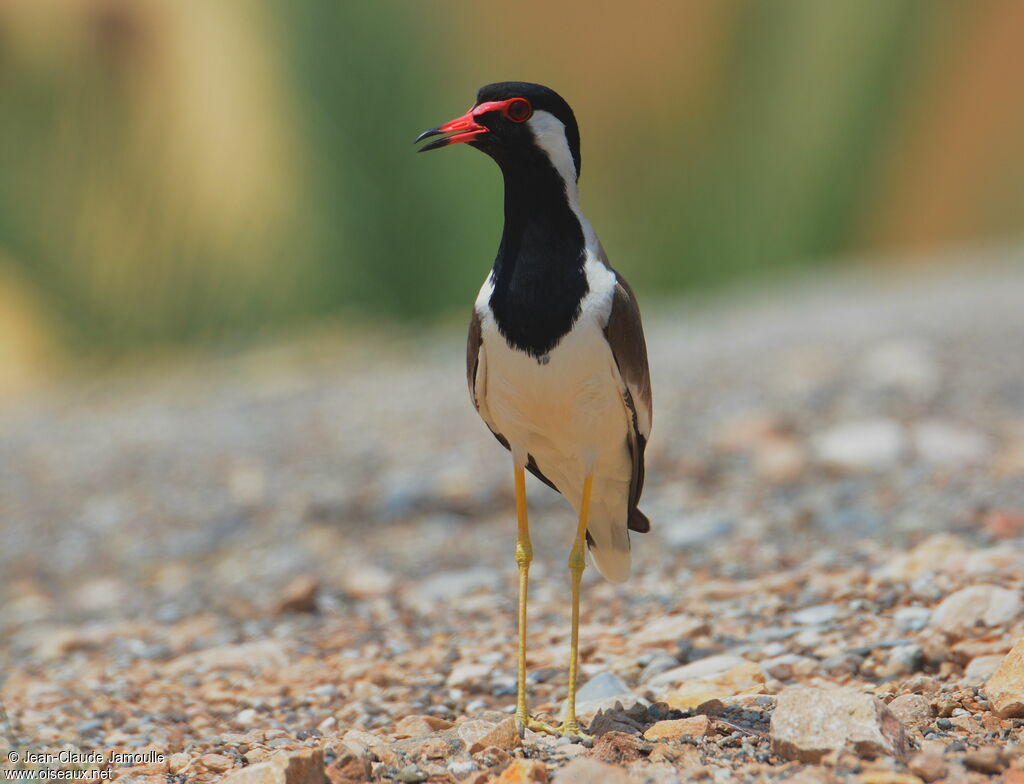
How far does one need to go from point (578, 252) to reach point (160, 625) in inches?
101

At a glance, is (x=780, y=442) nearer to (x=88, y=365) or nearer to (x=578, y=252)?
(x=578, y=252)

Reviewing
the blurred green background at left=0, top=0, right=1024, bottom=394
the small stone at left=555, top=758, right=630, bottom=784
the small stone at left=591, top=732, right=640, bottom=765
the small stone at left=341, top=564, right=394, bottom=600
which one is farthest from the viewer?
the blurred green background at left=0, top=0, right=1024, bottom=394

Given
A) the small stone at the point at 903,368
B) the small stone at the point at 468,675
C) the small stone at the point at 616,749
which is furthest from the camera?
the small stone at the point at 903,368

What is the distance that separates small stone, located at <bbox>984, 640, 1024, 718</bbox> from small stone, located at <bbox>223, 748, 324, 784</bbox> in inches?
61.1

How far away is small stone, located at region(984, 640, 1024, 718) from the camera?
9.30 feet

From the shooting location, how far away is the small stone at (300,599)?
15.1 ft

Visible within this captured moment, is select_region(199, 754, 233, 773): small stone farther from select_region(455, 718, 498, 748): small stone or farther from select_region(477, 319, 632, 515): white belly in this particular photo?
select_region(477, 319, 632, 515): white belly

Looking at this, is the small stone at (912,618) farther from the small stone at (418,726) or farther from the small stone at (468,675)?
the small stone at (418,726)

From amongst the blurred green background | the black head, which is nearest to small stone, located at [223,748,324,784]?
the black head

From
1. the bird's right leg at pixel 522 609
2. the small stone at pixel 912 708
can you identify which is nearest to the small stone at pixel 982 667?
the small stone at pixel 912 708

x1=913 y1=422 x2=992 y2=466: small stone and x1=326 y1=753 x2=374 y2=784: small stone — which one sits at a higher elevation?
x1=913 y1=422 x2=992 y2=466: small stone

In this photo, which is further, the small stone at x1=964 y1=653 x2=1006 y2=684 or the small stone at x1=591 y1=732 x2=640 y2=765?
the small stone at x1=964 y1=653 x2=1006 y2=684

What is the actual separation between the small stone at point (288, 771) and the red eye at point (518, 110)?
153 cm

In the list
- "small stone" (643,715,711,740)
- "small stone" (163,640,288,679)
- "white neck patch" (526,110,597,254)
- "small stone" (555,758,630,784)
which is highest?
"white neck patch" (526,110,597,254)
